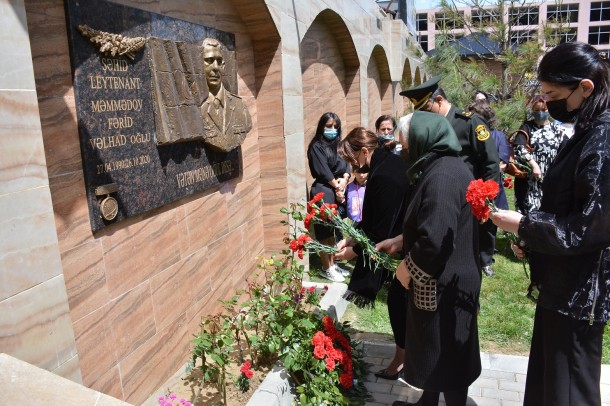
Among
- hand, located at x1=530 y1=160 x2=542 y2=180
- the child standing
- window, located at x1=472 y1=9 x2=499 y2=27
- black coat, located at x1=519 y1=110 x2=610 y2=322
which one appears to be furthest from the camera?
window, located at x1=472 y1=9 x2=499 y2=27

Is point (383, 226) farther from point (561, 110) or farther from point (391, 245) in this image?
point (561, 110)

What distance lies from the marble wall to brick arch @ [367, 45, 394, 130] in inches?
135

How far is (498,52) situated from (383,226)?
7179 mm

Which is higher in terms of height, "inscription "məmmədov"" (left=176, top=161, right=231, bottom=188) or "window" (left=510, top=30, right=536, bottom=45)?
"window" (left=510, top=30, right=536, bottom=45)

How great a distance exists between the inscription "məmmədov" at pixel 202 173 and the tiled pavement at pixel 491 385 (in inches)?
71.0

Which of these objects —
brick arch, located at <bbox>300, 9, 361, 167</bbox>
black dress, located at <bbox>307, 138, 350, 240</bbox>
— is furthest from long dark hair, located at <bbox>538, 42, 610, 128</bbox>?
brick arch, located at <bbox>300, 9, 361, 167</bbox>

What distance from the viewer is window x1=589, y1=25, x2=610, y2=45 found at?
59.7m

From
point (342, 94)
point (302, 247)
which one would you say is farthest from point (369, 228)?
point (342, 94)

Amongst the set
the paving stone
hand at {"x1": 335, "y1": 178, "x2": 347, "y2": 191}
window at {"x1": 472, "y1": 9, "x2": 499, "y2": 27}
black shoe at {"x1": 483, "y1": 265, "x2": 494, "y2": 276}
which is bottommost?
black shoe at {"x1": 483, "y1": 265, "x2": 494, "y2": 276}

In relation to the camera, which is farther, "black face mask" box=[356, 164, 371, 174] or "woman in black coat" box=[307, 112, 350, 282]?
"woman in black coat" box=[307, 112, 350, 282]

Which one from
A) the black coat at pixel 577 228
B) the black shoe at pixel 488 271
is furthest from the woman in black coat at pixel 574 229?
the black shoe at pixel 488 271

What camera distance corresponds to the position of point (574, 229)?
6.36 ft

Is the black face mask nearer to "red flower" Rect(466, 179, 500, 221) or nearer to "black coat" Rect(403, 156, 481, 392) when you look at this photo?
"black coat" Rect(403, 156, 481, 392)

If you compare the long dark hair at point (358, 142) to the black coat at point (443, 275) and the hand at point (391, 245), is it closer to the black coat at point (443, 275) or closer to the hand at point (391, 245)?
the hand at point (391, 245)
